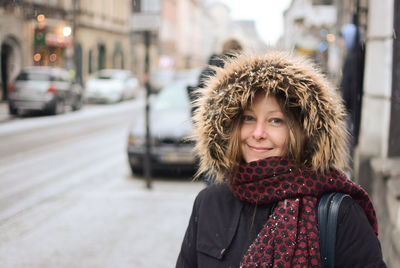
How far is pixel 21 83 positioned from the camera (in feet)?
61.7

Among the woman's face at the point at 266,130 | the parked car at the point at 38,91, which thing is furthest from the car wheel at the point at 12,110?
the woman's face at the point at 266,130

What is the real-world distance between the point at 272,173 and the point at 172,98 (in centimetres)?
808

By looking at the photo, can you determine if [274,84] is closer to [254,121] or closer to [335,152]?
[254,121]

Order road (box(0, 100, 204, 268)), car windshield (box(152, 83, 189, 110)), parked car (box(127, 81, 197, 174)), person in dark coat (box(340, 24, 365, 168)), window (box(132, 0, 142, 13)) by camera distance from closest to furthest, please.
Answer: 1. road (box(0, 100, 204, 268))
2. person in dark coat (box(340, 24, 365, 168))
3. window (box(132, 0, 142, 13))
4. parked car (box(127, 81, 197, 174))
5. car windshield (box(152, 83, 189, 110))

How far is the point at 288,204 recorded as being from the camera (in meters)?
1.71

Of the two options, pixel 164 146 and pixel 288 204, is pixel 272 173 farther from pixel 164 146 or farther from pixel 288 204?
pixel 164 146

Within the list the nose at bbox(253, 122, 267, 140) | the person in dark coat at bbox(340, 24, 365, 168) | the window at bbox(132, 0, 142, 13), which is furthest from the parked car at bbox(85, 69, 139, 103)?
the nose at bbox(253, 122, 267, 140)

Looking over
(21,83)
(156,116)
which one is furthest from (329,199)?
(21,83)

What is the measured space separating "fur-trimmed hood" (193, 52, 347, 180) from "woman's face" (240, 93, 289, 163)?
0.04 meters

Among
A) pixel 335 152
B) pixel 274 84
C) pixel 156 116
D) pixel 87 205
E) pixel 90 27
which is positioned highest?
pixel 90 27

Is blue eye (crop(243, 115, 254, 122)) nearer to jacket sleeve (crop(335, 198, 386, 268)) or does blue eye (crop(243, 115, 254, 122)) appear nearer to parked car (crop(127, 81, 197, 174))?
jacket sleeve (crop(335, 198, 386, 268))

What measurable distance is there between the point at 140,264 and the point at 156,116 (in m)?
4.80

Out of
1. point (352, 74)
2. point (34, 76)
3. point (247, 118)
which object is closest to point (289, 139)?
point (247, 118)

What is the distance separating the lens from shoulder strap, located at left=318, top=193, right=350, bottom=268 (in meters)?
1.62
